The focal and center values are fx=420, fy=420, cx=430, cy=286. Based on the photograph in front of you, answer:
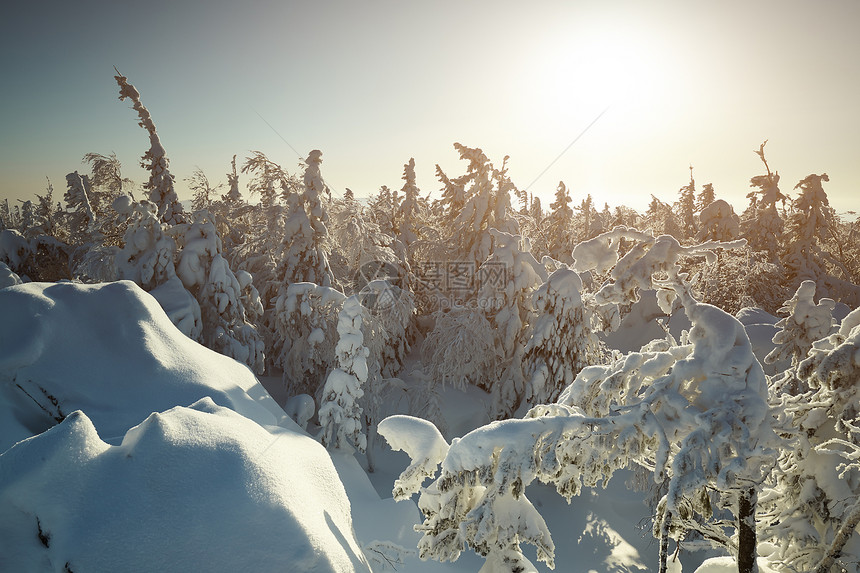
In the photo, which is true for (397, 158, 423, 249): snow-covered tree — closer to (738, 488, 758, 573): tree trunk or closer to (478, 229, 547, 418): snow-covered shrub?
(478, 229, 547, 418): snow-covered shrub

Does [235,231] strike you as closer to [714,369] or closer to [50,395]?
[50,395]

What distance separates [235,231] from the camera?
76.3ft

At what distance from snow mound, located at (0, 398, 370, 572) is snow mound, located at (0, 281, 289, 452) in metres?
1.86

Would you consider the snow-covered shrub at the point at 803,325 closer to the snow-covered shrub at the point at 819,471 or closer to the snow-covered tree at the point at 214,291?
the snow-covered shrub at the point at 819,471

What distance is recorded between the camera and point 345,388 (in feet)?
36.7

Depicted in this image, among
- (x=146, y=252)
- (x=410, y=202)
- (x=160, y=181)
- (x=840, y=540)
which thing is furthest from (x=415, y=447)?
(x=410, y=202)

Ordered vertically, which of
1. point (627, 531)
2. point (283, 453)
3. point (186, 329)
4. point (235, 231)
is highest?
point (235, 231)

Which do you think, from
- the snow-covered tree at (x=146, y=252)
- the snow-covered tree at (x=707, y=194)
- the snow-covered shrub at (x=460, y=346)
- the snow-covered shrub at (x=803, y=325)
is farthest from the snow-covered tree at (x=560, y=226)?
the snow-covered tree at (x=146, y=252)

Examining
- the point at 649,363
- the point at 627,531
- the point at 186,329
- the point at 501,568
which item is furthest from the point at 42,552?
the point at 627,531

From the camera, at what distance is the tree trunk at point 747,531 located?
3887 millimetres

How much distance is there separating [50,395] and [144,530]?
422 cm

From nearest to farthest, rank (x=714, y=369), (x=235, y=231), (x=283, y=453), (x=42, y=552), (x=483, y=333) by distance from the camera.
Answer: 1. (x=42, y=552)
2. (x=714, y=369)
3. (x=283, y=453)
4. (x=483, y=333)
5. (x=235, y=231)

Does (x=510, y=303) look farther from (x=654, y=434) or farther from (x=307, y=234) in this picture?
(x=654, y=434)

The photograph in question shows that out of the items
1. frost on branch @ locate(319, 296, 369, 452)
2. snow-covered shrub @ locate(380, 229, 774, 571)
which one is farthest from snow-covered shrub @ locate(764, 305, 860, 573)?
frost on branch @ locate(319, 296, 369, 452)
